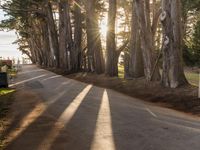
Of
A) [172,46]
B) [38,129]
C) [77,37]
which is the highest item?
[77,37]

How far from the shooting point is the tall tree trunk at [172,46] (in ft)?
53.2

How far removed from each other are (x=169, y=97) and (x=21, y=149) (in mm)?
8721

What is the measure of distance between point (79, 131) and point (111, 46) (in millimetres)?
17049

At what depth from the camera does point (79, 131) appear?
898 centimetres

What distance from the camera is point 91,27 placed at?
3044 cm

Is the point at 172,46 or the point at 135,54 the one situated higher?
the point at 172,46

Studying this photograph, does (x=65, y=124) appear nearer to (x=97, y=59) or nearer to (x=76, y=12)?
(x=97, y=59)

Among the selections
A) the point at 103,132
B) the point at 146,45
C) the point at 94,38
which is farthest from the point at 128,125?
the point at 94,38

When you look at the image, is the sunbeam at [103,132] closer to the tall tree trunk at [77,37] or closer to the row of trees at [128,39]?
the row of trees at [128,39]

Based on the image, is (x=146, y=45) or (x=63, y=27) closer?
(x=146, y=45)

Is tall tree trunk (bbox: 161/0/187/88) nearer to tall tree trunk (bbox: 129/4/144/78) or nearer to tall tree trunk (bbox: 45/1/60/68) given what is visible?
tall tree trunk (bbox: 129/4/144/78)

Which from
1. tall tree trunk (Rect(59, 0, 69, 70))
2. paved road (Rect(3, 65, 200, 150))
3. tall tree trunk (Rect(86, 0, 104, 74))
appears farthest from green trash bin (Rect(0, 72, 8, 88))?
tall tree trunk (Rect(59, 0, 69, 70))

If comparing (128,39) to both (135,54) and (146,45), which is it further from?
(146,45)

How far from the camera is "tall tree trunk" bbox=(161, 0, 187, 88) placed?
53.2 ft
